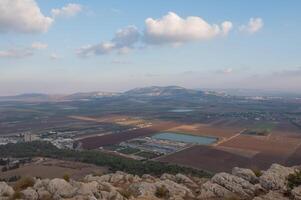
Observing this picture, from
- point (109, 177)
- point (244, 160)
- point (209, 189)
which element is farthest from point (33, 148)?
point (209, 189)

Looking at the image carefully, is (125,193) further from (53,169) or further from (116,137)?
(116,137)

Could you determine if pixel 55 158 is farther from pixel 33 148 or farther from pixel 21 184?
pixel 21 184

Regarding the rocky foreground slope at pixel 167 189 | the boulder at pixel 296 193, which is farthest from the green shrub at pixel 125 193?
the boulder at pixel 296 193

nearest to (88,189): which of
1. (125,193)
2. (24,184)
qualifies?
(125,193)

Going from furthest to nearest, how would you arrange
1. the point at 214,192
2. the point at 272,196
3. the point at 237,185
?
the point at 237,185, the point at 214,192, the point at 272,196

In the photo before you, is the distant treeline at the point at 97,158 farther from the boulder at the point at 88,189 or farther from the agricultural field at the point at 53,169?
the boulder at the point at 88,189

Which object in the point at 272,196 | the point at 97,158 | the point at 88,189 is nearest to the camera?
the point at 88,189

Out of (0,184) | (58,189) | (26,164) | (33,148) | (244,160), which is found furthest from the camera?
(33,148)
